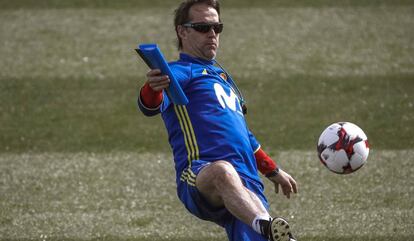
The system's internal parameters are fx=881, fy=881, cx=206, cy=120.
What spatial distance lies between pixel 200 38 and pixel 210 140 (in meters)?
1.00

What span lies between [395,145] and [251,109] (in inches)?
101

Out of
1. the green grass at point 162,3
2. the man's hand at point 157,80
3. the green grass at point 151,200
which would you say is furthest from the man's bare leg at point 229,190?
the green grass at point 162,3

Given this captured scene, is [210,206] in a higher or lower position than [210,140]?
lower

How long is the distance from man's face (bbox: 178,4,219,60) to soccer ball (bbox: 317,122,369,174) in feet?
4.21

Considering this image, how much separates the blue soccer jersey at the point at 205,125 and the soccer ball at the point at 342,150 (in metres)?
0.88

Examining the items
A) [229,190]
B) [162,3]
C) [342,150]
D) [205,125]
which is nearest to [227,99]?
[205,125]

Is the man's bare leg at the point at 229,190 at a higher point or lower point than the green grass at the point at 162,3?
higher

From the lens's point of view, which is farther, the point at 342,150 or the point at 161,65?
the point at 342,150

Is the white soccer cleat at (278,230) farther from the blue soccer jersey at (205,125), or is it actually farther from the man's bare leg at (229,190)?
the blue soccer jersey at (205,125)

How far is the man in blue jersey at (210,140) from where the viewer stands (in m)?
6.36

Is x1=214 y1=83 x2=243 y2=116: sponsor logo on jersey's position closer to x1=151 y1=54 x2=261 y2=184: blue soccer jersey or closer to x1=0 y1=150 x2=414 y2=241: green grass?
x1=151 y1=54 x2=261 y2=184: blue soccer jersey

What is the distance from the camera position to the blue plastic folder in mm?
6336

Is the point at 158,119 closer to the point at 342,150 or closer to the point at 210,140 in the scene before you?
the point at 342,150

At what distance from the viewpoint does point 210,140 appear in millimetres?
6820
